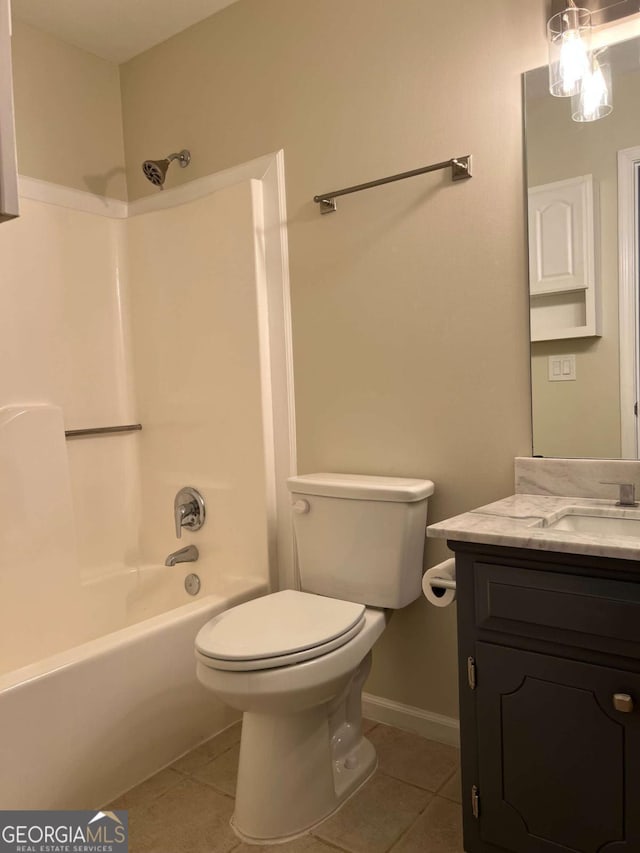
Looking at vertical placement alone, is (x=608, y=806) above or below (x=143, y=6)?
below

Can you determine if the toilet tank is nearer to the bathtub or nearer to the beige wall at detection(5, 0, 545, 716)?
the beige wall at detection(5, 0, 545, 716)

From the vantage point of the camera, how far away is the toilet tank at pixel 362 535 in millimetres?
1917

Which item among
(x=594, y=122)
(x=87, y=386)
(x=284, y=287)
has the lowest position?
(x=87, y=386)

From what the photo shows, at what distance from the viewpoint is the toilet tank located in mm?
1917

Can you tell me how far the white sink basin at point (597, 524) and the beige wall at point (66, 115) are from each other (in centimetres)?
221

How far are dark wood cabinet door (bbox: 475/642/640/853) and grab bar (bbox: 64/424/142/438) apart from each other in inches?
69.9

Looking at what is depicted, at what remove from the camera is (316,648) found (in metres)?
1.61

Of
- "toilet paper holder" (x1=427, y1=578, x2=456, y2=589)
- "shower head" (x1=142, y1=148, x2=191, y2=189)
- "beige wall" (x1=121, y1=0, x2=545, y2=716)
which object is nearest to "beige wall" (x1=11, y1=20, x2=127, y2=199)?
"shower head" (x1=142, y1=148, x2=191, y2=189)

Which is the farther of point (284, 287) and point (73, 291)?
point (73, 291)

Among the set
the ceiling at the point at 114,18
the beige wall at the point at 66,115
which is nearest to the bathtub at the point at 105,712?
the beige wall at the point at 66,115

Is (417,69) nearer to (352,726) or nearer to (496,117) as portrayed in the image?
(496,117)

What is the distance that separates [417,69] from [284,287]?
79 cm

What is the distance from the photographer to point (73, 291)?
2.59 m

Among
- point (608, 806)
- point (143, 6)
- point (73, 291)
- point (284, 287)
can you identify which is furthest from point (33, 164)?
point (608, 806)
